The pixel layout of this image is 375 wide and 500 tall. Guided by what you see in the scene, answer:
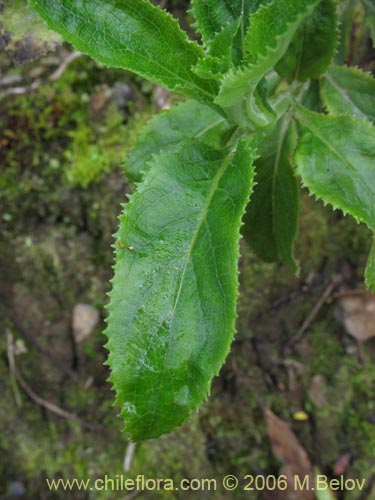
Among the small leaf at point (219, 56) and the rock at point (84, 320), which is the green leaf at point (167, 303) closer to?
the small leaf at point (219, 56)

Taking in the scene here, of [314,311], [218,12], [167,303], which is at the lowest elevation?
[314,311]

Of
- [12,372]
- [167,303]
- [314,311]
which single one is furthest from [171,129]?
[12,372]

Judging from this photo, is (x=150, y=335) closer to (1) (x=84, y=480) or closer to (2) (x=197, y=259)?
(2) (x=197, y=259)

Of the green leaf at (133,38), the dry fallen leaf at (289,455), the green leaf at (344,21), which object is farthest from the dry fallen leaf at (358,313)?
the green leaf at (133,38)

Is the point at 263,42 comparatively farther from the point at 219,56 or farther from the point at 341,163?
the point at 341,163

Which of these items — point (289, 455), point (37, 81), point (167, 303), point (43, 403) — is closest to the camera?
point (167, 303)

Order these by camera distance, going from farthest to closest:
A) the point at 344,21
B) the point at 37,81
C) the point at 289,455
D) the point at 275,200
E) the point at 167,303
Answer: the point at 289,455
the point at 37,81
the point at 344,21
the point at 275,200
the point at 167,303

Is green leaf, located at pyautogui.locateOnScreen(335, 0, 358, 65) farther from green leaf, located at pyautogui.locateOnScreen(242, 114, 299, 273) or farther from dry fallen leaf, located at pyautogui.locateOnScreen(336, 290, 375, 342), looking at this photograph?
dry fallen leaf, located at pyautogui.locateOnScreen(336, 290, 375, 342)

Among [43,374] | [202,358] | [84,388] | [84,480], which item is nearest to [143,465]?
[84,480]
